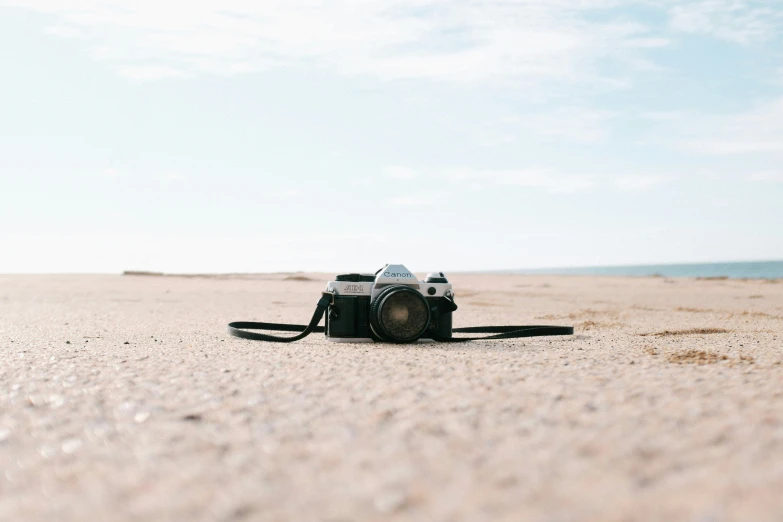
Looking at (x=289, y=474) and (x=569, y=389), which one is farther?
(x=569, y=389)

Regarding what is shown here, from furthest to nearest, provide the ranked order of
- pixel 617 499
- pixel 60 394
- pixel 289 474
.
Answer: pixel 60 394
pixel 289 474
pixel 617 499

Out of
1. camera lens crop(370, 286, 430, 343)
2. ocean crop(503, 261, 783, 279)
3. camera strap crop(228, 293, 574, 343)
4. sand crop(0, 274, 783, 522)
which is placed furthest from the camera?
ocean crop(503, 261, 783, 279)

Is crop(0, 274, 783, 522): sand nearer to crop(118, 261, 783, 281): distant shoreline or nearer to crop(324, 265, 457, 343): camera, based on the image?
crop(324, 265, 457, 343): camera

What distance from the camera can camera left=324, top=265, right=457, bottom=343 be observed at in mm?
5359

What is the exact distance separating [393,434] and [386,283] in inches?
117

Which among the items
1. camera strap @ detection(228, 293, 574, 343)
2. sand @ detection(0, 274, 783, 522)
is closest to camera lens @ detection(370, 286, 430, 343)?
camera strap @ detection(228, 293, 574, 343)

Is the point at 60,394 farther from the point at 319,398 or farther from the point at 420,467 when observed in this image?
the point at 420,467

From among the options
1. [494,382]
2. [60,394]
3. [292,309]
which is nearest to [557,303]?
[292,309]

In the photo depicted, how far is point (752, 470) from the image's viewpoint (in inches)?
78.7

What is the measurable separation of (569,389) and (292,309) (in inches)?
340

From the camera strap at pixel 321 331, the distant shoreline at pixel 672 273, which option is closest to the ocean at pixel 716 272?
the distant shoreline at pixel 672 273

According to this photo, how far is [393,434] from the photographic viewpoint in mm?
2467

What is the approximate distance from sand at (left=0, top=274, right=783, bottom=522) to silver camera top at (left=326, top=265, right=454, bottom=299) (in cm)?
66

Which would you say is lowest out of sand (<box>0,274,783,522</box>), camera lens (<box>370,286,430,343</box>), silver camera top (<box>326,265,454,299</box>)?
sand (<box>0,274,783,522</box>)
